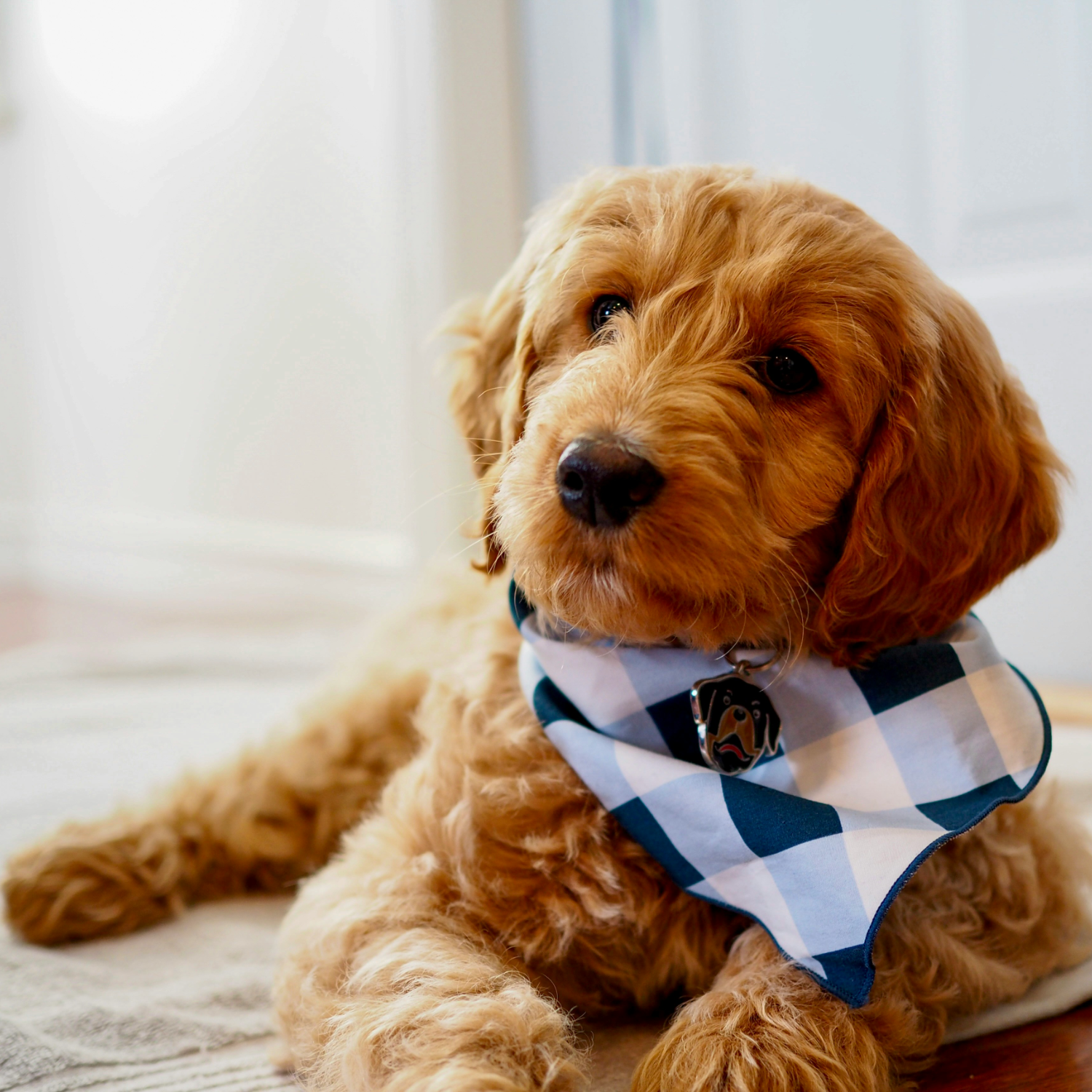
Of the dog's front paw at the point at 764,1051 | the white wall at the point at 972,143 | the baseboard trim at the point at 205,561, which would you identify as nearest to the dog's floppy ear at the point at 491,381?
the dog's front paw at the point at 764,1051

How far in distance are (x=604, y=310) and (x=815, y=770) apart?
0.62 m

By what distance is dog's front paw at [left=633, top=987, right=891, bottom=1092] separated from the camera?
1.05 metres

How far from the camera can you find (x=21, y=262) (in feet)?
18.2

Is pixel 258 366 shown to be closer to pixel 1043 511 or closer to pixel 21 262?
pixel 21 262

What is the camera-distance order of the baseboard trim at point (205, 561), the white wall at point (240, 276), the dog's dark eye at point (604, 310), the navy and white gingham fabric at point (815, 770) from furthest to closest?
the baseboard trim at point (205, 561), the white wall at point (240, 276), the dog's dark eye at point (604, 310), the navy and white gingham fabric at point (815, 770)

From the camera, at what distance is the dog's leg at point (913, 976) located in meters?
1.07

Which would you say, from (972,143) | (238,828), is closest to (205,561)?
(238,828)

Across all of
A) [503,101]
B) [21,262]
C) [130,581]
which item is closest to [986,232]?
[503,101]

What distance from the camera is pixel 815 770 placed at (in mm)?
1277

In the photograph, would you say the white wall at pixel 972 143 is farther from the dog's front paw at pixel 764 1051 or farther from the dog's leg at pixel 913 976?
the dog's front paw at pixel 764 1051

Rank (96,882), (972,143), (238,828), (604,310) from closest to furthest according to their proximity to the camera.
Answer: (604,310) < (96,882) < (238,828) < (972,143)

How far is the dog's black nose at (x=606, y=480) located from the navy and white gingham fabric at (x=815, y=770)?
277 mm

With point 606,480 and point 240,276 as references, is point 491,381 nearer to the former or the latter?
point 606,480

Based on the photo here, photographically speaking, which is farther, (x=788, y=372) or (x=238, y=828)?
(x=238, y=828)
